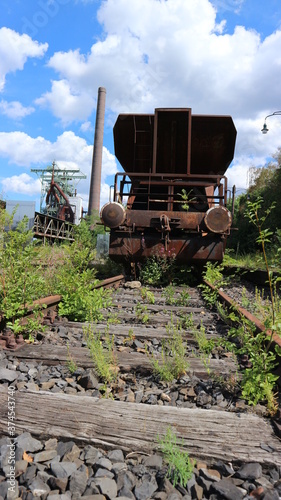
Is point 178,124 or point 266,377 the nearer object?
point 266,377

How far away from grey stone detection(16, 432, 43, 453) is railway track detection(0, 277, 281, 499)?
0.02 m

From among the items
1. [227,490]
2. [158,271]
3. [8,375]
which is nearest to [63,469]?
[227,490]

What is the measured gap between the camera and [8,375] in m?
1.88

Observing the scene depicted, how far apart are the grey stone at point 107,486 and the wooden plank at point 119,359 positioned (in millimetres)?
969

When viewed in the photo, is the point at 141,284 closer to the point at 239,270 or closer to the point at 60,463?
the point at 239,270

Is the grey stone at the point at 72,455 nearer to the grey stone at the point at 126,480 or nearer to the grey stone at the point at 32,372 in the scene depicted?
the grey stone at the point at 126,480

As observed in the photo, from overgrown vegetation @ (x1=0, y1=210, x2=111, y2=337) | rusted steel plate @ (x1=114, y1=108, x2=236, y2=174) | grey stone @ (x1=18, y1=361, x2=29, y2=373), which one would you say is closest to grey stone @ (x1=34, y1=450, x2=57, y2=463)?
grey stone @ (x1=18, y1=361, x2=29, y2=373)

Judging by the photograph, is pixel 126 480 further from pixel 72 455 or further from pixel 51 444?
pixel 51 444

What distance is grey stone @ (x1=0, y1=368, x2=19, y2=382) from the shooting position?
6.08 ft

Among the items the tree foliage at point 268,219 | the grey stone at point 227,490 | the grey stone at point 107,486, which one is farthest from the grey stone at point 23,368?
the tree foliage at point 268,219

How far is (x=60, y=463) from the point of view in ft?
3.96

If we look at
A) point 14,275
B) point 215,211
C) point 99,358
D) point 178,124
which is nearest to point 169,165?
point 178,124

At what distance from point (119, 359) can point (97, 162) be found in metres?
18.3

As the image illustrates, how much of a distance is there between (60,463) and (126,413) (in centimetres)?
36
